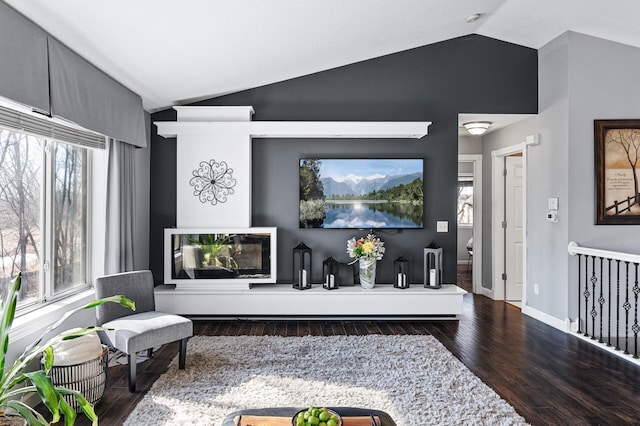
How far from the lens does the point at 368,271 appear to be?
496 cm

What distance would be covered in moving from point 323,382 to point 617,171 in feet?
12.1

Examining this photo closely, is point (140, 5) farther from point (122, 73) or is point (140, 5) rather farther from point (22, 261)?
point (22, 261)

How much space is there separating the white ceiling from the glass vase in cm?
227

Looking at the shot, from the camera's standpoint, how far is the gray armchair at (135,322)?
3.13 m

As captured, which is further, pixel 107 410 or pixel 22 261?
pixel 22 261

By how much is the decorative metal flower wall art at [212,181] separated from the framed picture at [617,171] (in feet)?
12.7

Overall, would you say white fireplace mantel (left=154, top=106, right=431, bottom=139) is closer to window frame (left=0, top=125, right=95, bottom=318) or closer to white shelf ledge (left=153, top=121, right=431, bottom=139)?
white shelf ledge (left=153, top=121, right=431, bottom=139)

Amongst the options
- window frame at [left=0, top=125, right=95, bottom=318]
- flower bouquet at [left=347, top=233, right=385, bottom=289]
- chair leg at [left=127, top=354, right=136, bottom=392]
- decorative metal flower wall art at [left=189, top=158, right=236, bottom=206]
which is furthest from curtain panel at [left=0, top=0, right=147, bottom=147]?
flower bouquet at [left=347, top=233, right=385, bottom=289]

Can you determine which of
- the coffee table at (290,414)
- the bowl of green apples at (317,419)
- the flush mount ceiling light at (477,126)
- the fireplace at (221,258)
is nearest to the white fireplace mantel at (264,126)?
the flush mount ceiling light at (477,126)

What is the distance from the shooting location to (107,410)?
2842 mm

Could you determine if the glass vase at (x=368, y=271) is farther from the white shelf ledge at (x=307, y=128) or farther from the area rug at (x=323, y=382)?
the white shelf ledge at (x=307, y=128)

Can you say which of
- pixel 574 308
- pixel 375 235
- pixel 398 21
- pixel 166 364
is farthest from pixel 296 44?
pixel 574 308

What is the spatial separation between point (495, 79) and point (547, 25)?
32.6 inches

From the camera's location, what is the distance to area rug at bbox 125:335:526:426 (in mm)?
2750
